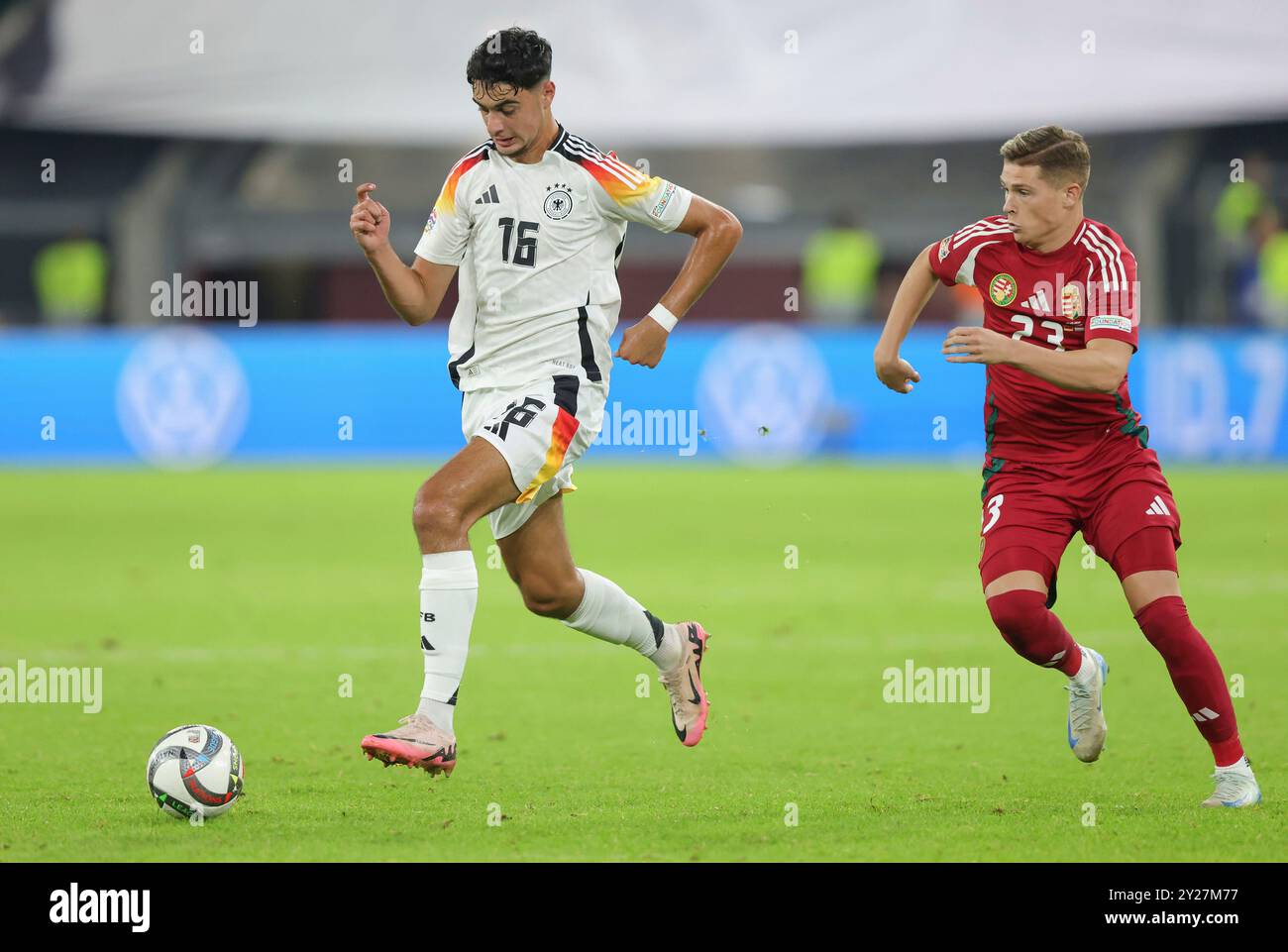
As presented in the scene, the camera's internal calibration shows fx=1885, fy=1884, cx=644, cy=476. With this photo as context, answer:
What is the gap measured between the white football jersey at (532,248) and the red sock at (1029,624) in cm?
151

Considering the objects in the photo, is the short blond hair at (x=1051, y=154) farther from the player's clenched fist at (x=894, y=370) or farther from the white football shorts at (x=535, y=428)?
the white football shorts at (x=535, y=428)

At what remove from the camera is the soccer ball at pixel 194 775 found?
5.41 metres

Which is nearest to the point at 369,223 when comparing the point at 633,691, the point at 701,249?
the point at 701,249

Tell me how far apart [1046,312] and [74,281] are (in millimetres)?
19373

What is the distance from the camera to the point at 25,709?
7.53m

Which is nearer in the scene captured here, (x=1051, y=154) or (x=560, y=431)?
(x=1051, y=154)

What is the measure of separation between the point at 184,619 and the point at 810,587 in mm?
3668

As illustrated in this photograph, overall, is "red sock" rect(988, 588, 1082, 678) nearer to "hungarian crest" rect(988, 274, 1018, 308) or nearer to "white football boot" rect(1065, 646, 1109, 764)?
"white football boot" rect(1065, 646, 1109, 764)

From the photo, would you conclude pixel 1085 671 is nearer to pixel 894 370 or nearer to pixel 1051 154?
pixel 894 370

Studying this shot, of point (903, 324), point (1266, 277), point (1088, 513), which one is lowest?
point (1088, 513)

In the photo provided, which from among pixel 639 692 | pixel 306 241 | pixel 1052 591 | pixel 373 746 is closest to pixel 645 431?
pixel 639 692

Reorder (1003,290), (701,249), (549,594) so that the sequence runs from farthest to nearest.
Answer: (549,594) < (701,249) < (1003,290)

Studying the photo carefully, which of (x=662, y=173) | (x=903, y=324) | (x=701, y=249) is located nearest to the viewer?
(x=903, y=324)

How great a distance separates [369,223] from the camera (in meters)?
5.81
